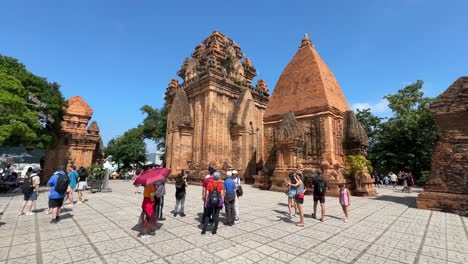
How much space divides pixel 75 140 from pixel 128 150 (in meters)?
9.84

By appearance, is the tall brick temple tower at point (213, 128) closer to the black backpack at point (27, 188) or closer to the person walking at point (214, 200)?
the black backpack at point (27, 188)

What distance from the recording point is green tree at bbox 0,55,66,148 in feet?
35.6

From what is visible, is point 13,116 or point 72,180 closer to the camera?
point 72,180

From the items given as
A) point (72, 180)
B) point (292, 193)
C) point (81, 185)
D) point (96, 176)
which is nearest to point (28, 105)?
point (96, 176)

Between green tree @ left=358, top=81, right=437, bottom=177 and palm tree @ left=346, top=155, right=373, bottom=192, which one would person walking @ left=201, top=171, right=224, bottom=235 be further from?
green tree @ left=358, top=81, right=437, bottom=177

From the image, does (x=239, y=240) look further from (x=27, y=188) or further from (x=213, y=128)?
(x=213, y=128)

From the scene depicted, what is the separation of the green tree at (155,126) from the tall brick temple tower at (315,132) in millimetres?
23296

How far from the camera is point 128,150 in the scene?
1220 inches

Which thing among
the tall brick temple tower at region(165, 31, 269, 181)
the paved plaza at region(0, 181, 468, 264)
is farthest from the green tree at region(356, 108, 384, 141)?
the paved plaza at region(0, 181, 468, 264)

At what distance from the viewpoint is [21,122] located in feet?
36.4

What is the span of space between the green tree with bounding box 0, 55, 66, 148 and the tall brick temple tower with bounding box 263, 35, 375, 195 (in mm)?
13387

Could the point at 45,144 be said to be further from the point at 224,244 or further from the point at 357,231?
the point at 357,231

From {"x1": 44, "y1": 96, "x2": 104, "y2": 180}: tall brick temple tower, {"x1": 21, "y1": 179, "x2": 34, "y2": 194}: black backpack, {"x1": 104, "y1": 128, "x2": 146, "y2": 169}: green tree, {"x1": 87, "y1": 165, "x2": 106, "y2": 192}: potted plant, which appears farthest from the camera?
{"x1": 104, "y1": 128, "x2": 146, "y2": 169}: green tree

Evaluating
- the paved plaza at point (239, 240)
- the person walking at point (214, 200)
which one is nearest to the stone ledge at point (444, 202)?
the paved plaza at point (239, 240)
